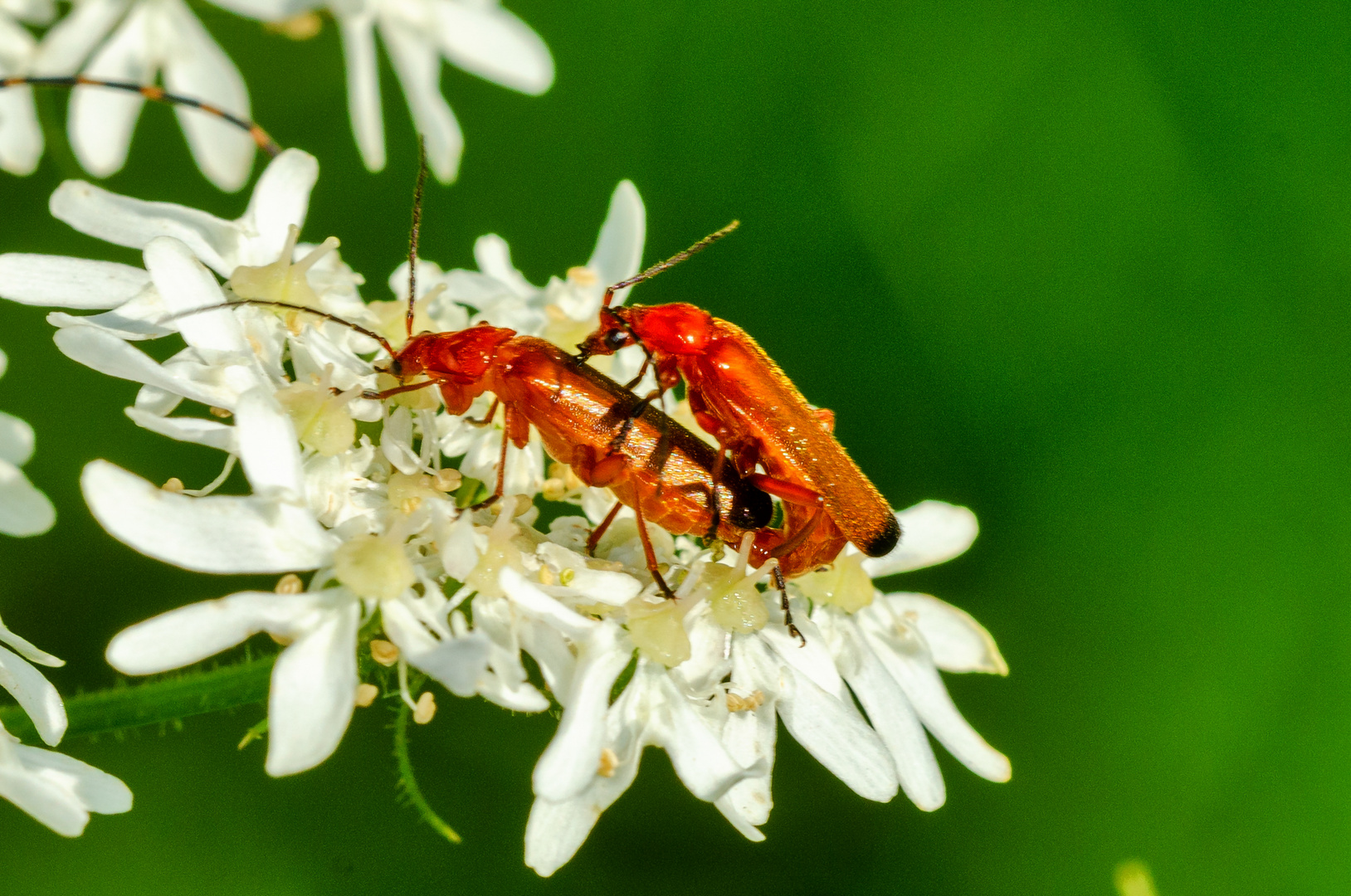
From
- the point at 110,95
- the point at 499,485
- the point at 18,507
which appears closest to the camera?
the point at 18,507

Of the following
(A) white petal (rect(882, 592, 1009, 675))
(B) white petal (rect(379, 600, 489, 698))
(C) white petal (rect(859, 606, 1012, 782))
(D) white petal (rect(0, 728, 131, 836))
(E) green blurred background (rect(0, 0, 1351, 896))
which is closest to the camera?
(B) white petal (rect(379, 600, 489, 698))

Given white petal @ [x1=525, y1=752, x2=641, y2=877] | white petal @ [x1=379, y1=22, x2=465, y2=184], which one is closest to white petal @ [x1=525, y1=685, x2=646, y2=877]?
white petal @ [x1=525, y1=752, x2=641, y2=877]

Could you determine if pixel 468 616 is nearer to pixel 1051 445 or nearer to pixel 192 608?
pixel 192 608

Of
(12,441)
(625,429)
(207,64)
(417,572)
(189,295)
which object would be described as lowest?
(417,572)

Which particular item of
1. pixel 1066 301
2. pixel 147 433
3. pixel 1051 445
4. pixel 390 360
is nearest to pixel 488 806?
pixel 147 433

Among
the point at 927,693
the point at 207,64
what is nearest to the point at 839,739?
the point at 927,693

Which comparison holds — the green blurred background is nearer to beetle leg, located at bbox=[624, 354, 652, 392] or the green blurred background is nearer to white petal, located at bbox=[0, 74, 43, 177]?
beetle leg, located at bbox=[624, 354, 652, 392]

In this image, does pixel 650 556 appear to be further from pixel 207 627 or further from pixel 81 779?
pixel 81 779
